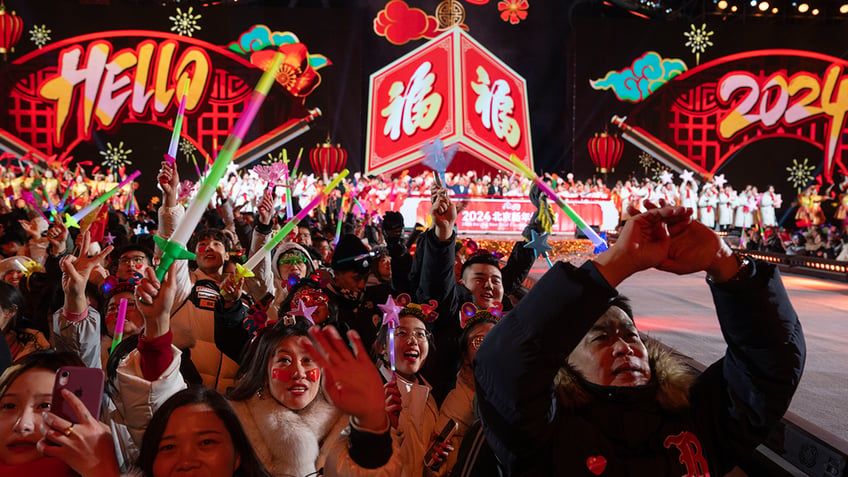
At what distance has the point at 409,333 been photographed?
2400mm

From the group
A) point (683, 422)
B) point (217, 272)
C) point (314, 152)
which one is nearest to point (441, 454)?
point (683, 422)

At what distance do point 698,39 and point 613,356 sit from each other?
75.4 ft

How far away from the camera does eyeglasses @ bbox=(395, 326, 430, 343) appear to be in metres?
2.39

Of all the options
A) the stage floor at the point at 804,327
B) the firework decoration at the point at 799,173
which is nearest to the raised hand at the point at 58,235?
the stage floor at the point at 804,327

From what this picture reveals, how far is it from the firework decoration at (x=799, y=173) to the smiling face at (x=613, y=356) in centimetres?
2373

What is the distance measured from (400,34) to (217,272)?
20.3m

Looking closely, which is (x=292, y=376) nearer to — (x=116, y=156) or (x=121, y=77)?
(x=116, y=156)

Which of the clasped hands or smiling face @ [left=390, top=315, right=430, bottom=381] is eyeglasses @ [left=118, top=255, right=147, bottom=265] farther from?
the clasped hands

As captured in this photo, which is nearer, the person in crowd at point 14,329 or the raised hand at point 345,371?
the raised hand at point 345,371

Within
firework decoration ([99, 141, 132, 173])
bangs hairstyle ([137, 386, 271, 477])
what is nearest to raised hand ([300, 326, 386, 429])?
bangs hairstyle ([137, 386, 271, 477])

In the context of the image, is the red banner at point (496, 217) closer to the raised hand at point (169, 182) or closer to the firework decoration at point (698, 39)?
the raised hand at point (169, 182)

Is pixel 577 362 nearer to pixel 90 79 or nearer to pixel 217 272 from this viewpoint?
pixel 217 272

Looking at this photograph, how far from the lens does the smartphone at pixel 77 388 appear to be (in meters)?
1.21

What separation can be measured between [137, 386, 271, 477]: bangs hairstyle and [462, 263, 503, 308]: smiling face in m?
1.73
